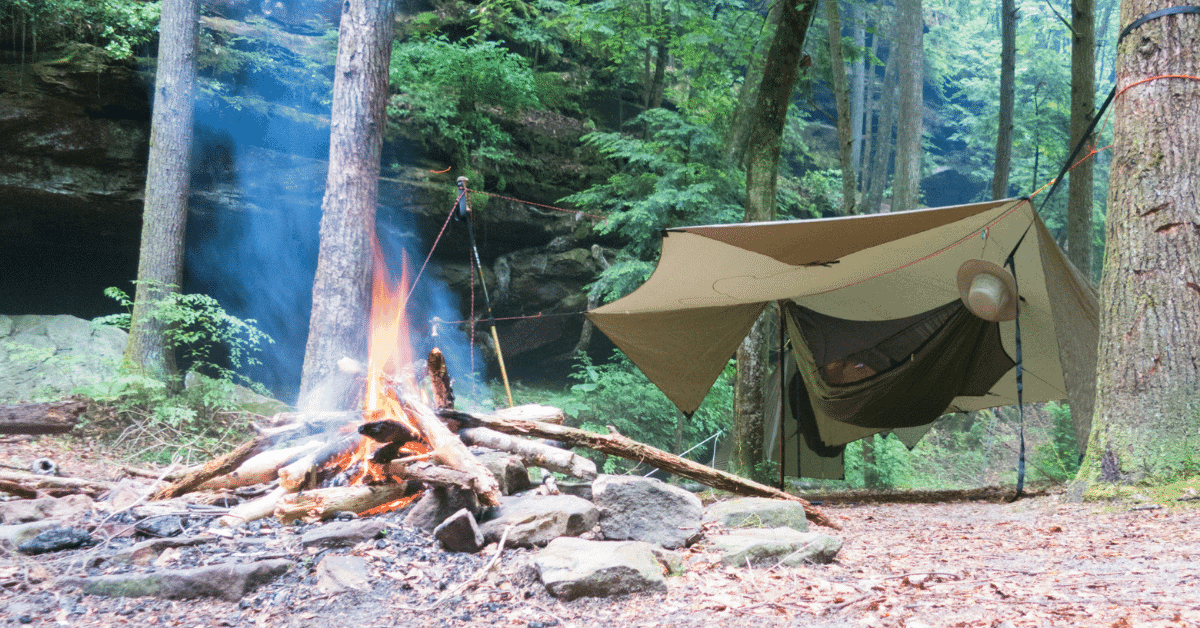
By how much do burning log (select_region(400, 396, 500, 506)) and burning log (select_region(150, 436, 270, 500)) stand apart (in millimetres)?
630

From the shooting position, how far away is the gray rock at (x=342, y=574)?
1.85 metres

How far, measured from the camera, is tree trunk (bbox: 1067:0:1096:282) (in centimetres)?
550

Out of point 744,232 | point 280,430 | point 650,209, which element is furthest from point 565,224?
point 280,430

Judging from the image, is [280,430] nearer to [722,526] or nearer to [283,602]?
[283,602]

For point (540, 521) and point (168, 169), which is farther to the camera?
point (168, 169)

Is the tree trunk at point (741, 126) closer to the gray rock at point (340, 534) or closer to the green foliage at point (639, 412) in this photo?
the green foliage at point (639, 412)

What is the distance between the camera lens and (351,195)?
4059mm

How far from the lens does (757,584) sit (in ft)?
6.26

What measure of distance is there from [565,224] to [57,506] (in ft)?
22.1

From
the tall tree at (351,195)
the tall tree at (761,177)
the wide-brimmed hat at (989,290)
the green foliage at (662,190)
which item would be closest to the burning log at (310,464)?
the tall tree at (351,195)

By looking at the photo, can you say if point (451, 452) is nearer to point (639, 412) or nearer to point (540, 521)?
point (540, 521)

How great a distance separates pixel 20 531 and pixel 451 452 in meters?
1.37

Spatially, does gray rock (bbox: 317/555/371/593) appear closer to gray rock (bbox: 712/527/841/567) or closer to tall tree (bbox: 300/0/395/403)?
gray rock (bbox: 712/527/841/567)

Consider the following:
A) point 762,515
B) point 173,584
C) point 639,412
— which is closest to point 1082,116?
point 639,412
